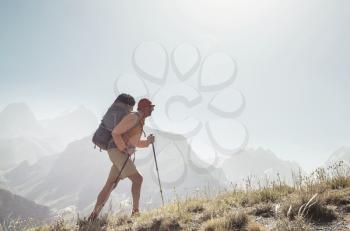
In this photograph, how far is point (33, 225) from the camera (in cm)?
782

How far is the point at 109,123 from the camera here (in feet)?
25.4

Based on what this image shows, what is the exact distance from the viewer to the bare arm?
7422 millimetres

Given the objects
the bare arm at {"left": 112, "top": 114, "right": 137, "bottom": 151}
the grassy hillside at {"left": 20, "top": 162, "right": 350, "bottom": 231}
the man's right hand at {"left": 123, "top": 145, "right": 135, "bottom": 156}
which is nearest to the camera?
the grassy hillside at {"left": 20, "top": 162, "right": 350, "bottom": 231}

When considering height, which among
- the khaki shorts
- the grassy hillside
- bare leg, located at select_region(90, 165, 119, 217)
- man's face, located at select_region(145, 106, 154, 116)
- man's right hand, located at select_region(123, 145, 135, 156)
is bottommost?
the grassy hillside

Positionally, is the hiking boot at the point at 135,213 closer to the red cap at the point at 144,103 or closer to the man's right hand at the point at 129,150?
the man's right hand at the point at 129,150

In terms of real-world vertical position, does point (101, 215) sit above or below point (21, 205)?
above

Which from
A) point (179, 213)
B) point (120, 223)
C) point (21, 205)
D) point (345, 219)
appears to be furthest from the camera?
point (21, 205)

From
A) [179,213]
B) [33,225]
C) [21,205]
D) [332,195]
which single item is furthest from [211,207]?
[21,205]

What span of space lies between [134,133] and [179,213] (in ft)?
7.31

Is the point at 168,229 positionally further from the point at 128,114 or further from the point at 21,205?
the point at 21,205

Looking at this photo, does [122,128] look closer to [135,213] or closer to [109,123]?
[109,123]

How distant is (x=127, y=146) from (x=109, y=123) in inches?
26.3

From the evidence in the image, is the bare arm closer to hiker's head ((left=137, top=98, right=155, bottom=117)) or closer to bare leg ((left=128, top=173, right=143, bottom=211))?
hiker's head ((left=137, top=98, right=155, bottom=117))

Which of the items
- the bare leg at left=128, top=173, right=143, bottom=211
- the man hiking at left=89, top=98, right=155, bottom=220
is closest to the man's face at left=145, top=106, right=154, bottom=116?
the man hiking at left=89, top=98, right=155, bottom=220
